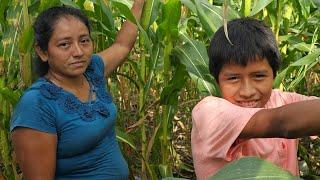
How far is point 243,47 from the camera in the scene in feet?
3.43

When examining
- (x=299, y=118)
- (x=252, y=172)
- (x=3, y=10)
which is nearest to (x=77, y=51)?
(x=3, y=10)

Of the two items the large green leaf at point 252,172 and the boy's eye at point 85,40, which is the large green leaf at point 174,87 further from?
the large green leaf at point 252,172

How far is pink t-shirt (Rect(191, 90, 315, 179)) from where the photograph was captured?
871mm

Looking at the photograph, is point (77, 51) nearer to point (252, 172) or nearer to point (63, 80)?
point (63, 80)

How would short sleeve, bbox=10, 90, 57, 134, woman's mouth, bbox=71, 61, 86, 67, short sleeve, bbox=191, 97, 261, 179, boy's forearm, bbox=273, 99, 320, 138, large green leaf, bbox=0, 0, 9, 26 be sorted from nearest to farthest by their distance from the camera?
boy's forearm, bbox=273, 99, 320, 138, short sleeve, bbox=191, 97, 261, 179, short sleeve, bbox=10, 90, 57, 134, woman's mouth, bbox=71, 61, 86, 67, large green leaf, bbox=0, 0, 9, 26

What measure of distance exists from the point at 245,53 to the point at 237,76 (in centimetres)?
5

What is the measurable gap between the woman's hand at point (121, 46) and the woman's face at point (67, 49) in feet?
0.82

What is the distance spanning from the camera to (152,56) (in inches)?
73.8

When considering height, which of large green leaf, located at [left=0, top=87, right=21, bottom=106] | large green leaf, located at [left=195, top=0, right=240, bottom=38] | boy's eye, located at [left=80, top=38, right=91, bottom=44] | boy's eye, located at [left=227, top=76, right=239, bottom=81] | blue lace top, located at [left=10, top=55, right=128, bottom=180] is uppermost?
large green leaf, located at [left=195, top=0, right=240, bottom=38]

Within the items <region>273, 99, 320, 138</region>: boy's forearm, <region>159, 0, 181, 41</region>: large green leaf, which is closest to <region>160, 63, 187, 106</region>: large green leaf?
<region>159, 0, 181, 41</region>: large green leaf

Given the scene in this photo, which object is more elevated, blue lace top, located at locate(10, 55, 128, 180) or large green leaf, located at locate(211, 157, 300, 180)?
large green leaf, located at locate(211, 157, 300, 180)

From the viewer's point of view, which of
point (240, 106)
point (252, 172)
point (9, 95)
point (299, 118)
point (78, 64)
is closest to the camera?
point (252, 172)

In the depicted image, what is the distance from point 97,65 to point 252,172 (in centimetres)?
125

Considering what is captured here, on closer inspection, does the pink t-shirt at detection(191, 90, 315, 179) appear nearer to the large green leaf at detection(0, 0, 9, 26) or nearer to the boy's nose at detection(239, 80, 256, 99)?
the boy's nose at detection(239, 80, 256, 99)
